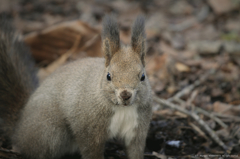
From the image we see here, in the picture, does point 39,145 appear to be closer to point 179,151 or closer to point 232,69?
point 179,151

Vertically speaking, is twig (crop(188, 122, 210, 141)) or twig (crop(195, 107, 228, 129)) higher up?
twig (crop(195, 107, 228, 129))

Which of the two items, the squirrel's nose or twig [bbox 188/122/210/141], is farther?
twig [bbox 188/122/210/141]

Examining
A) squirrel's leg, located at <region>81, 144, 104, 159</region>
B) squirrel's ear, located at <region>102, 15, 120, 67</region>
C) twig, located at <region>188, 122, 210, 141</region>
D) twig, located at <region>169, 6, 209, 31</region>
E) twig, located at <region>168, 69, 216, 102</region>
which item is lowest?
squirrel's leg, located at <region>81, 144, 104, 159</region>

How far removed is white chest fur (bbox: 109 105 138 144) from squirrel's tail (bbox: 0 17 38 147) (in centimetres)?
169

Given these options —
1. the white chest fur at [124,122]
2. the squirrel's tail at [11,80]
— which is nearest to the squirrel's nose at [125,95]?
the white chest fur at [124,122]

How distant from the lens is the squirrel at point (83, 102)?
3318mm

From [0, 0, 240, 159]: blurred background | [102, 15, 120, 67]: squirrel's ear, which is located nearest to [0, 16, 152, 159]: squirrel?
[102, 15, 120, 67]: squirrel's ear

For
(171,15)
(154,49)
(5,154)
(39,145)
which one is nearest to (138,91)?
(39,145)

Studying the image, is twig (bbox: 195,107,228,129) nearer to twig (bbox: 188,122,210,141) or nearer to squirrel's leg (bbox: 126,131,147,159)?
twig (bbox: 188,122,210,141)

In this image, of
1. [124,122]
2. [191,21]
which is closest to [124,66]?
[124,122]

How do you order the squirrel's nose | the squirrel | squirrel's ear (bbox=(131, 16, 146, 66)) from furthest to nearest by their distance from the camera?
squirrel's ear (bbox=(131, 16, 146, 66)) → the squirrel → the squirrel's nose

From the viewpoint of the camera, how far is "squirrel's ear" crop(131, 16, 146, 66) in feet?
11.3

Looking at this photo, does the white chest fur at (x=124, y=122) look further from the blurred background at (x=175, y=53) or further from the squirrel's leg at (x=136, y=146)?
the blurred background at (x=175, y=53)

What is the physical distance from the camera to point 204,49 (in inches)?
279
